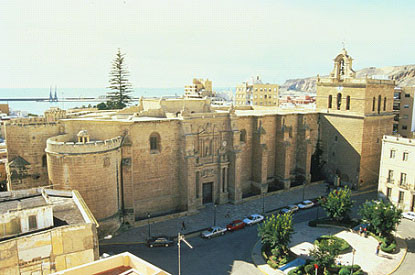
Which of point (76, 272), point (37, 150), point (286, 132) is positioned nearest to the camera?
point (76, 272)

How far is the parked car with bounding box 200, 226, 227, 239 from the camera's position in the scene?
29875 millimetres

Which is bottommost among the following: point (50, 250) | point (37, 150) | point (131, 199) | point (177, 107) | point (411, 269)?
point (411, 269)

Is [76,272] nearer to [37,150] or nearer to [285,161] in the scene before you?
[37,150]

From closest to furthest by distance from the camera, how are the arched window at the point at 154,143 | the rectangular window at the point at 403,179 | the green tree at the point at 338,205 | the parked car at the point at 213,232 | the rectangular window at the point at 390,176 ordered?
the parked car at the point at 213,232
the green tree at the point at 338,205
the arched window at the point at 154,143
the rectangular window at the point at 403,179
the rectangular window at the point at 390,176

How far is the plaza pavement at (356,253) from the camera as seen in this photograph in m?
25.5

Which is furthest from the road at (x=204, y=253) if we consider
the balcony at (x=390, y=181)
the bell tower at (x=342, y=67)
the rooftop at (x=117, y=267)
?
the bell tower at (x=342, y=67)

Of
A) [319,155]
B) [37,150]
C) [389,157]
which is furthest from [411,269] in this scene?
[37,150]

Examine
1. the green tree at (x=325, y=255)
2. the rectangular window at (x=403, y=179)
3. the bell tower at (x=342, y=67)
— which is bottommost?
the green tree at (x=325, y=255)

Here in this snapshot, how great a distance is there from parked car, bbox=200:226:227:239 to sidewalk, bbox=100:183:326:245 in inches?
32.6

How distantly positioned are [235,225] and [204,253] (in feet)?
17.2

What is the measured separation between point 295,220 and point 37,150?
24.6 metres

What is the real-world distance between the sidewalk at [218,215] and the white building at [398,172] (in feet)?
24.4

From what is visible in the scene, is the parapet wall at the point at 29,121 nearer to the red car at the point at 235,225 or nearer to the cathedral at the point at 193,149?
the cathedral at the point at 193,149

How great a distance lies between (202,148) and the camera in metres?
35.5
